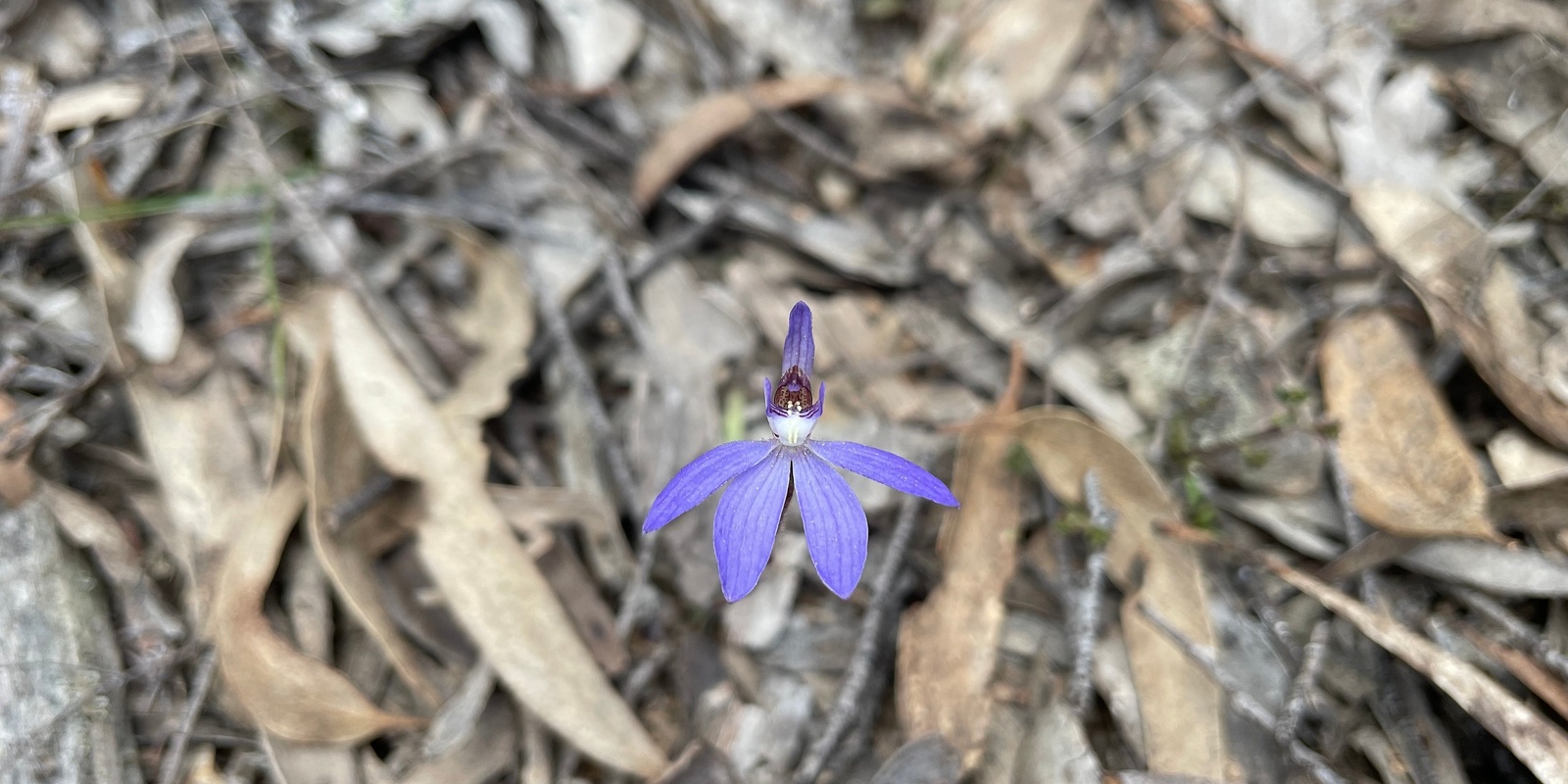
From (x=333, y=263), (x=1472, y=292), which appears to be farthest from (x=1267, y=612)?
(x=333, y=263)

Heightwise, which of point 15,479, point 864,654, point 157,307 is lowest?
point 864,654

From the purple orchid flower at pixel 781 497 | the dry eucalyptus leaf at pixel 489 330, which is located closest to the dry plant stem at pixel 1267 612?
the purple orchid flower at pixel 781 497

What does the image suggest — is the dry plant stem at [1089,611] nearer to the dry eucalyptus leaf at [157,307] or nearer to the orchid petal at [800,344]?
the orchid petal at [800,344]

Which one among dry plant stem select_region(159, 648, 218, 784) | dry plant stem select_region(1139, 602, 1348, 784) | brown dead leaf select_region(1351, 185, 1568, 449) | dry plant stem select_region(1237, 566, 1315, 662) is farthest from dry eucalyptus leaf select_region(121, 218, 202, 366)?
brown dead leaf select_region(1351, 185, 1568, 449)

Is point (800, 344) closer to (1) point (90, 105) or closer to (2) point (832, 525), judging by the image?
(2) point (832, 525)

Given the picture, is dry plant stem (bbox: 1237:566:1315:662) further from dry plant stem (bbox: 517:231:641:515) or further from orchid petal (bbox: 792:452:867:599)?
dry plant stem (bbox: 517:231:641:515)
